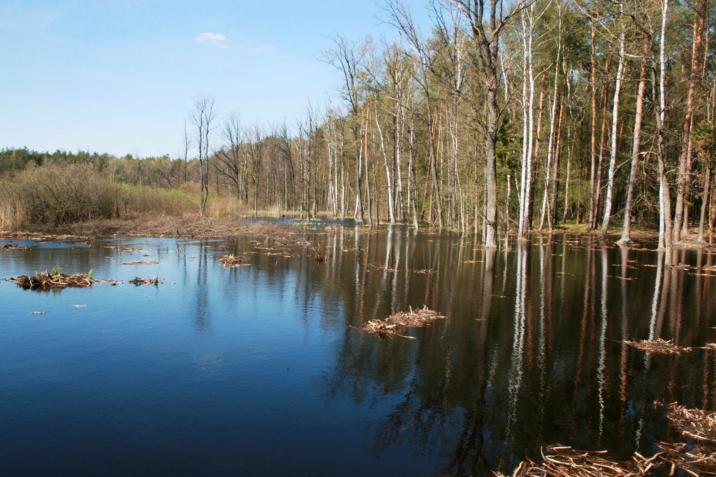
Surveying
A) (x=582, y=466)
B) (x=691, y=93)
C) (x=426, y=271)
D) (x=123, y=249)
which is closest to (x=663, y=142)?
(x=691, y=93)

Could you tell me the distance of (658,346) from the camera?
28.0ft

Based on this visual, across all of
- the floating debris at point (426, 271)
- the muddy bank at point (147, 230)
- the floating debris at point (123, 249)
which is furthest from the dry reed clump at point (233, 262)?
the muddy bank at point (147, 230)

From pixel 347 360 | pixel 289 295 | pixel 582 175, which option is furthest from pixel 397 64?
pixel 347 360

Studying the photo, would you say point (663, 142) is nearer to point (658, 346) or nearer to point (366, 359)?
point (658, 346)

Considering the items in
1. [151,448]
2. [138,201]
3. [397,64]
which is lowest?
[151,448]

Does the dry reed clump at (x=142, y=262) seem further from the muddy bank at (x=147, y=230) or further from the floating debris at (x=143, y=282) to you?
the muddy bank at (x=147, y=230)

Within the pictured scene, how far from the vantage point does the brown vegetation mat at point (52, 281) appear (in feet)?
43.5

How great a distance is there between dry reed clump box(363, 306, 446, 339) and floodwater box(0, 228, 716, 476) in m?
0.26

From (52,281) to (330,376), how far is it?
9.92 meters

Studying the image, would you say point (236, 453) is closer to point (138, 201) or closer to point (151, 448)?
point (151, 448)

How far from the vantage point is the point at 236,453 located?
4.82m

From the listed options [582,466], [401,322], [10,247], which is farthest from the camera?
[10,247]

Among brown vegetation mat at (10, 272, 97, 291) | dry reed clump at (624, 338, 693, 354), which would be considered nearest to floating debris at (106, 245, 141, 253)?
brown vegetation mat at (10, 272, 97, 291)

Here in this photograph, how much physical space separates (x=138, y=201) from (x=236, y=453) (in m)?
37.3
